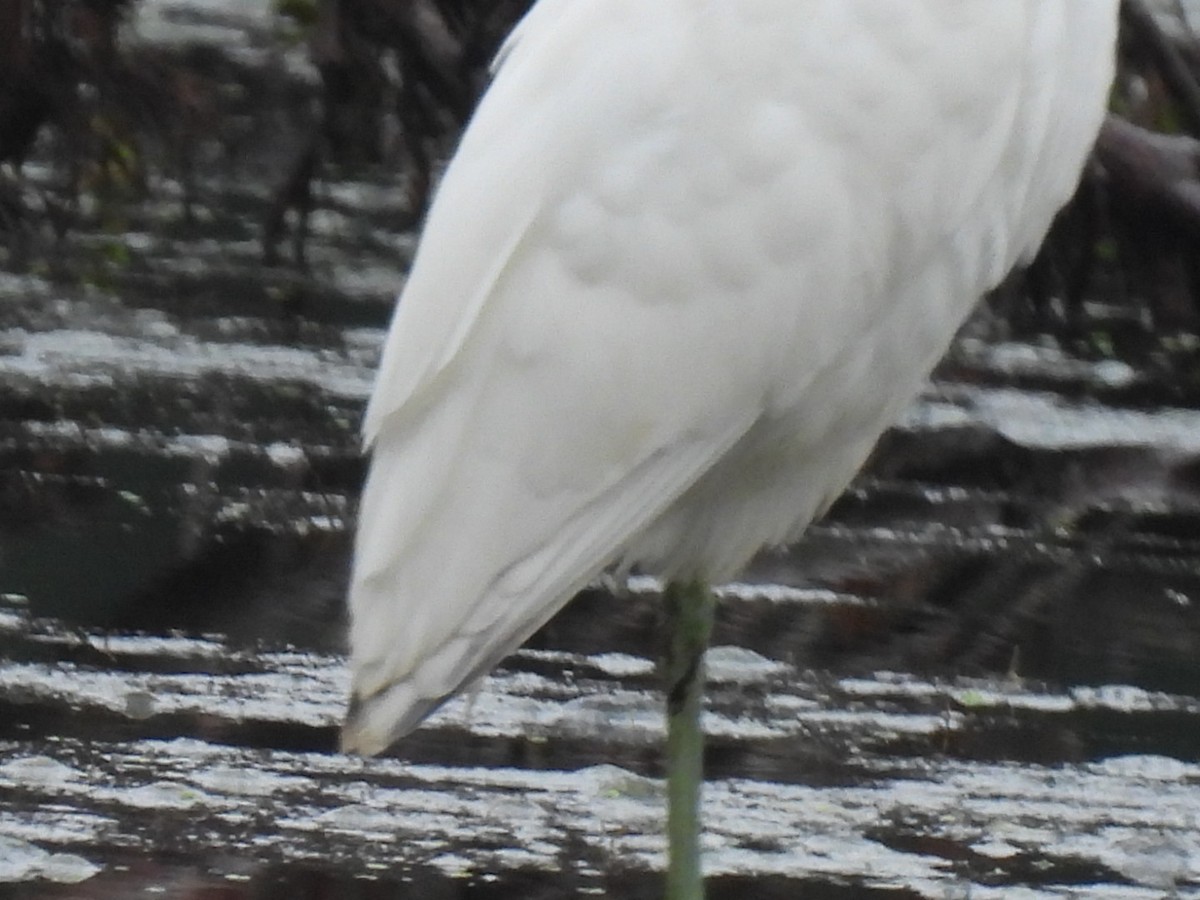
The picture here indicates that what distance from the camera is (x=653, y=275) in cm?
422

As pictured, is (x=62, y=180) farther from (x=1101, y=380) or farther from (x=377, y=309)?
(x=1101, y=380)

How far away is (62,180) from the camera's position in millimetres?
10297

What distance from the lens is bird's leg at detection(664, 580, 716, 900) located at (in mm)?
4570

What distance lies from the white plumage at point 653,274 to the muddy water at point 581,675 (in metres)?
0.69

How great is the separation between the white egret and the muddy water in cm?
69

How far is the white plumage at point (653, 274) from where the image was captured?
4.09m

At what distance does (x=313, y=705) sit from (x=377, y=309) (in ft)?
14.6

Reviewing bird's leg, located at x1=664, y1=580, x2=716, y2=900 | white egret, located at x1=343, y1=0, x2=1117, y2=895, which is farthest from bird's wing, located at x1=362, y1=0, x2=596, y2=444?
bird's leg, located at x1=664, y1=580, x2=716, y2=900

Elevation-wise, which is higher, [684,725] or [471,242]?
[471,242]

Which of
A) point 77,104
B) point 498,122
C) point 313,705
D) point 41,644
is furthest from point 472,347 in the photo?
point 77,104

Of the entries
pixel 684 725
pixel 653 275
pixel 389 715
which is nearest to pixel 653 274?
pixel 653 275

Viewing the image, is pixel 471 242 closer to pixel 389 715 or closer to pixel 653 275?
pixel 653 275

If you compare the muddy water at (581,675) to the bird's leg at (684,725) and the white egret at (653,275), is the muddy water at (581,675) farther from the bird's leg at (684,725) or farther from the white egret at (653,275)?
the white egret at (653,275)

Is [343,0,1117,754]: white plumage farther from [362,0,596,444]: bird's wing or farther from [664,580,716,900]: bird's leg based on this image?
[664,580,716,900]: bird's leg
